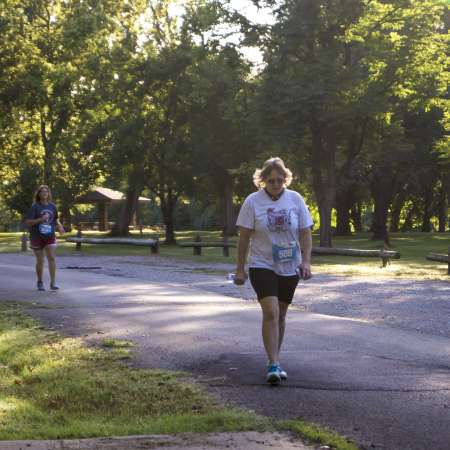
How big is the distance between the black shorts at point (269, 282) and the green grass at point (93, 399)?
930mm

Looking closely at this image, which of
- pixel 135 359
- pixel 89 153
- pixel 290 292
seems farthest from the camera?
pixel 89 153

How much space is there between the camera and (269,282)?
6480mm

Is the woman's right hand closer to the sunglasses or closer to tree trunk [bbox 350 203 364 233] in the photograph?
the sunglasses

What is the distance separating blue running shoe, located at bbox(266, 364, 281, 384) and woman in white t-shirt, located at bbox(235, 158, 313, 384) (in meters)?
0.11

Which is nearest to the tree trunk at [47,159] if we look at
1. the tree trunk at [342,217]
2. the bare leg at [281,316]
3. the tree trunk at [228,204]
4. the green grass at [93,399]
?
the tree trunk at [228,204]

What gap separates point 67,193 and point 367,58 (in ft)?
98.1

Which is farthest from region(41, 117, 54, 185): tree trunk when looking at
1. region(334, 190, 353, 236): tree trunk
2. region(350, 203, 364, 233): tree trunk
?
region(350, 203, 364, 233): tree trunk

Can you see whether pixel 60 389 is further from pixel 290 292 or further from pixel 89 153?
pixel 89 153

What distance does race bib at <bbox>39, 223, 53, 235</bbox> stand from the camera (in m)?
14.0

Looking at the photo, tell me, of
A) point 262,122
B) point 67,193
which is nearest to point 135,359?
point 262,122

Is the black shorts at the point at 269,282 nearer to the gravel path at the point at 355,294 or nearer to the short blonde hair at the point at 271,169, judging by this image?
the short blonde hair at the point at 271,169

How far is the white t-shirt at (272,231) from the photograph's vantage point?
21.4ft

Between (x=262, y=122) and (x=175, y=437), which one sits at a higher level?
(x=262, y=122)

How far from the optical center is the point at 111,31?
41.5 metres
